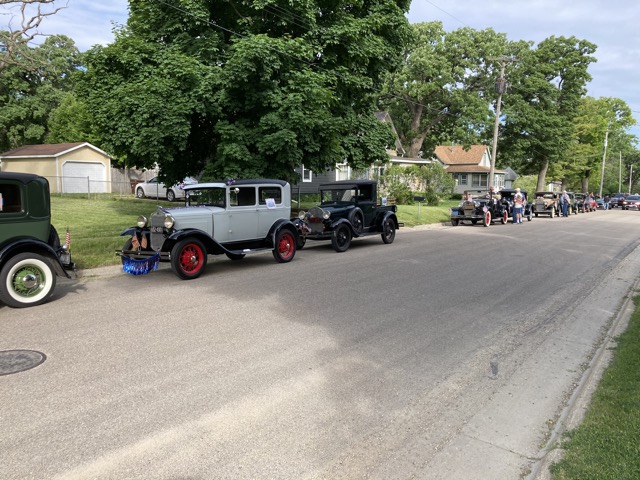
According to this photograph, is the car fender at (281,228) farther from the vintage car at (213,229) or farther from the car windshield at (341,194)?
the car windshield at (341,194)

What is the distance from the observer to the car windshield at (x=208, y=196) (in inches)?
414

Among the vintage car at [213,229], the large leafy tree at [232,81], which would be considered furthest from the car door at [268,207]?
the large leafy tree at [232,81]

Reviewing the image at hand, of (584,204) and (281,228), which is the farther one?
(584,204)

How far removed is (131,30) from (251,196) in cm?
1070

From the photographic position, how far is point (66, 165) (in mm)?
35594

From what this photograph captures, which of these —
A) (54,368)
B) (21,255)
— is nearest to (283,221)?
(21,255)

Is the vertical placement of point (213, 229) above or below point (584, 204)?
above

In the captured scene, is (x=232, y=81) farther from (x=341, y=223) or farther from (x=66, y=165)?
(x=66, y=165)

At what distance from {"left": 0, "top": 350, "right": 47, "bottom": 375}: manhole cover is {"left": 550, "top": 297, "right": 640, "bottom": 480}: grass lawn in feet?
16.3

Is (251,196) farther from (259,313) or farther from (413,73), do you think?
(413,73)

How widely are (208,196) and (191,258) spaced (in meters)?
1.66

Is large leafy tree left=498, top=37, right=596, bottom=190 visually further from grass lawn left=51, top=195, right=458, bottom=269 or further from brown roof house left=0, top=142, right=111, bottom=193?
brown roof house left=0, top=142, right=111, bottom=193

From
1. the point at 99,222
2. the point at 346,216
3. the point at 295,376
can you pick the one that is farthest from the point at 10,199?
the point at 99,222

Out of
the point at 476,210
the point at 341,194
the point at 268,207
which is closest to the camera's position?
the point at 268,207
